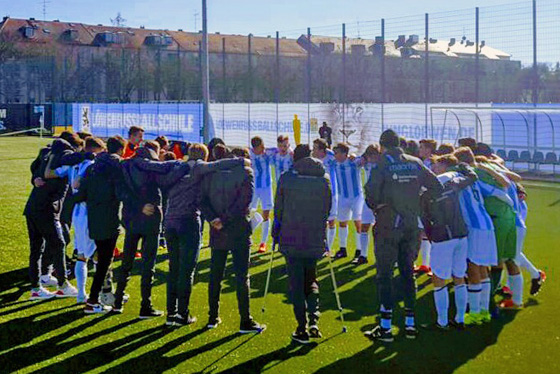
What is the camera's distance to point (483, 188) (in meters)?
8.58

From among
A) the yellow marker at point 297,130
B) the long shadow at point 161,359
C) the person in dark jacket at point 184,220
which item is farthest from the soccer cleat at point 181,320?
the yellow marker at point 297,130

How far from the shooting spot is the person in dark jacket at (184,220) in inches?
323

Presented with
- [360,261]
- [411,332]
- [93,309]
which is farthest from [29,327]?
[360,261]

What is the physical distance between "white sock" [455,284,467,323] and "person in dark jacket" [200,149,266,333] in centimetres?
219

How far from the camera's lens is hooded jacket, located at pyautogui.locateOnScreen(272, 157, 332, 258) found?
768 centimetres

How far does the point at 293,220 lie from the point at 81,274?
10.3 feet

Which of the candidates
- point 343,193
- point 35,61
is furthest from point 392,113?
point 35,61

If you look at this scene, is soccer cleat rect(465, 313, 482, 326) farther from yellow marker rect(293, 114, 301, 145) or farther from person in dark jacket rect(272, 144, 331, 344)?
yellow marker rect(293, 114, 301, 145)

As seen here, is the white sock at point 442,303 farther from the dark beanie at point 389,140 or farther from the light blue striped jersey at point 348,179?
the light blue striped jersey at point 348,179

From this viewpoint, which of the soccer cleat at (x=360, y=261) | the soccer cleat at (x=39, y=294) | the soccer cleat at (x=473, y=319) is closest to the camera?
the soccer cleat at (x=473, y=319)

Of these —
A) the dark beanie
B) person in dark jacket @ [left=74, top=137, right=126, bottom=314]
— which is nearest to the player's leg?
the dark beanie

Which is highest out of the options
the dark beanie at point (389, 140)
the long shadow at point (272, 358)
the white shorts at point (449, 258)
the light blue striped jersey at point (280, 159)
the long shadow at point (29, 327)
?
the dark beanie at point (389, 140)

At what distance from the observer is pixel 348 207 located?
12.3 meters

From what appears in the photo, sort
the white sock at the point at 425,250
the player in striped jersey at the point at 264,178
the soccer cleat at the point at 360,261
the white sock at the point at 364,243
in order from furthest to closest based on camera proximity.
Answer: the player in striped jersey at the point at 264,178
the white sock at the point at 364,243
the soccer cleat at the point at 360,261
the white sock at the point at 425,250
